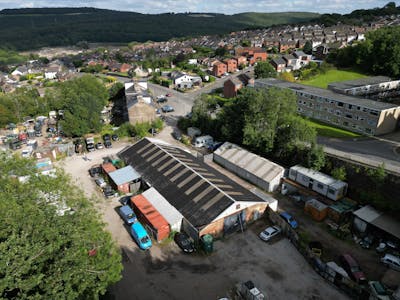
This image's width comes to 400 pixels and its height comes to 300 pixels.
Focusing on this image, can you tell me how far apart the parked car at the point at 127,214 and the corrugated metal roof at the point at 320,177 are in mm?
16237

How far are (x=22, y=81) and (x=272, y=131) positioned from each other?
329ft

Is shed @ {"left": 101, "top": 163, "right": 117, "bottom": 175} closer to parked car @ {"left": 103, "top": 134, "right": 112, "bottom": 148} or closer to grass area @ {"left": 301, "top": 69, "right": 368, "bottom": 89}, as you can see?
parked car @ {"left": 103, "top": 134, "right": 112, "bottom": 148}

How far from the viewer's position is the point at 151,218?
20969mm

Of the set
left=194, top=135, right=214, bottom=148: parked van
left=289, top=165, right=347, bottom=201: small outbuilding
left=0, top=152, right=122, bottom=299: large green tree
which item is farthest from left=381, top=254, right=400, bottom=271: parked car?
left=194, top=135, right=214, bottom=148: parked van

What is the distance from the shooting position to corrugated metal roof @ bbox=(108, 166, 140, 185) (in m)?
26.5

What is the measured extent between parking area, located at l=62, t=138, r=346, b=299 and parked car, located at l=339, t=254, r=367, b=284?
166cm

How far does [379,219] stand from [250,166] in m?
12.1

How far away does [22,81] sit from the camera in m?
95.6

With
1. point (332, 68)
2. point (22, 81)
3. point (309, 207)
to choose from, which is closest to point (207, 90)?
point (332, 68)

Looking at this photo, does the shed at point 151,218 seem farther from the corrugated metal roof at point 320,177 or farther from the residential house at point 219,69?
the residential house at point 219,69

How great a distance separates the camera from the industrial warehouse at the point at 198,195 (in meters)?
20.2

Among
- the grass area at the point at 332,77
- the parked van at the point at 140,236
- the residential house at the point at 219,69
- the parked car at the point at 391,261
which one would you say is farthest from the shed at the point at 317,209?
the residential house at the point at 219,69

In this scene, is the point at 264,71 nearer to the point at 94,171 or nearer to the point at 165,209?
the point at 94,171

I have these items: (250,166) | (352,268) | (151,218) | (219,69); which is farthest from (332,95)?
(219,69)
